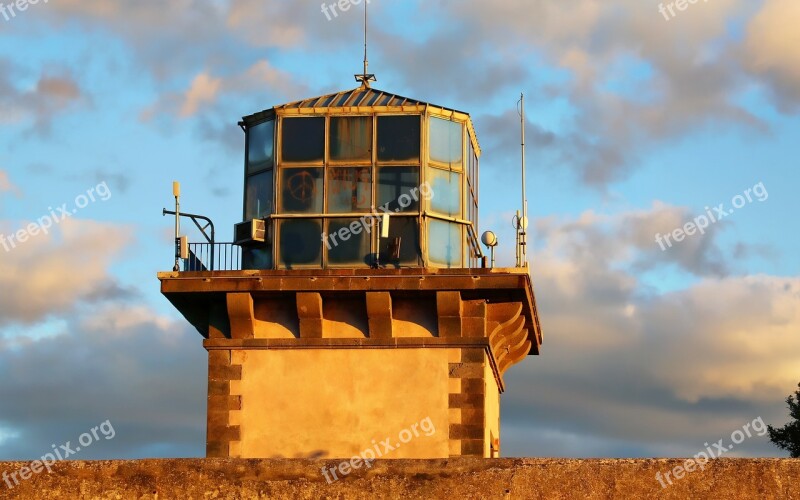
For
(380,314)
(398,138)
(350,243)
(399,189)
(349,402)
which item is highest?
(398,138)

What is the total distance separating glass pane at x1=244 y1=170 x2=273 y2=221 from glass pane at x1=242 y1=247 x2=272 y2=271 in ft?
1.94

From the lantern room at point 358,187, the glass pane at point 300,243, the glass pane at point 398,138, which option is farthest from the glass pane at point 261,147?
the glass pane at point 398,138

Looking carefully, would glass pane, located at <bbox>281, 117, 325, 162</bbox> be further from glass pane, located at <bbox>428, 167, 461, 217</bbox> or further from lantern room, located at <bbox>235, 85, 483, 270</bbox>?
glass pane, located at <bbox>428, 167, 461, 217</bbox>

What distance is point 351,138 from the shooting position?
24.3m

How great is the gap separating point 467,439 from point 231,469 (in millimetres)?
7737

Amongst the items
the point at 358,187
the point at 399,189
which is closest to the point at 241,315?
the point at 358,187

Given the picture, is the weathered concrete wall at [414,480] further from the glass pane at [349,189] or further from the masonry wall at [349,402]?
the glass pane at [349,189]

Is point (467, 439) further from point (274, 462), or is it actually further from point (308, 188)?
point (274, 462)

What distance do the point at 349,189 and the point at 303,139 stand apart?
122 centimetres

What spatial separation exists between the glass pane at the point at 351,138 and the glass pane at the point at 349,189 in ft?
0.74

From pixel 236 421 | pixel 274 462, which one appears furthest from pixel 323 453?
pixel 274 462

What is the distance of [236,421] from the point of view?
2302 centimetres

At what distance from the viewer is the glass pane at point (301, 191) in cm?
2395

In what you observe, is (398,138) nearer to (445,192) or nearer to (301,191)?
(445,192)
